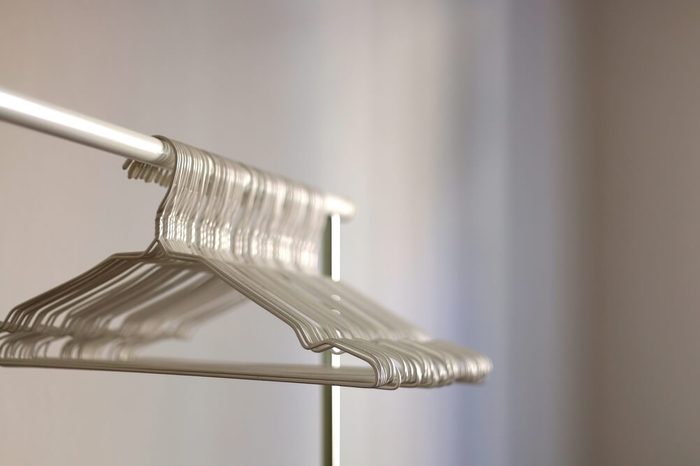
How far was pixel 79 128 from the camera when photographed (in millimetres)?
825

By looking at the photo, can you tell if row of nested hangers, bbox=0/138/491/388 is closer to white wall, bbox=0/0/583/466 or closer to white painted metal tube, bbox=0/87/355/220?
white painted metal tube, bbox=0/87/355/220

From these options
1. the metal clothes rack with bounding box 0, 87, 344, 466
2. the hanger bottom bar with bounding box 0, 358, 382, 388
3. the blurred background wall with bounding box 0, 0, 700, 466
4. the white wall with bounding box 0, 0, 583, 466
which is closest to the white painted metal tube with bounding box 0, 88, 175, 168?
the metal clothes rack with bounding box 0, 87, 344, 466

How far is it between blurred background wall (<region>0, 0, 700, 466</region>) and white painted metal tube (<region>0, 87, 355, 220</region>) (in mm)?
574

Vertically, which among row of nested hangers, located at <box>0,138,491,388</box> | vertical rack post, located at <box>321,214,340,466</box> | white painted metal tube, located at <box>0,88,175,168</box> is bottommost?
vertical rack post, located at <box>321,214,340,466</box>

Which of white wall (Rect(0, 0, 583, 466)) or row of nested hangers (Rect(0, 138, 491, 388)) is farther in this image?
white wall (Rect(0, 0, 583, 466))

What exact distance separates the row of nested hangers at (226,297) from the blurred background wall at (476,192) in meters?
0.38

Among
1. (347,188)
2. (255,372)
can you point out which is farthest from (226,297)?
(347,188)

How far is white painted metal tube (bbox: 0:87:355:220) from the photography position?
749mm

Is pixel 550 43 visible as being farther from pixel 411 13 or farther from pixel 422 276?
pixel 422 276

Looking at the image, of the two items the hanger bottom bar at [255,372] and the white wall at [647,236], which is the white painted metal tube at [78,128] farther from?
the white wall at [647,236]

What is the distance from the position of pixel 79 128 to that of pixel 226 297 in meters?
0.50

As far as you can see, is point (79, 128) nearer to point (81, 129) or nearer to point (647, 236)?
point (81, 129)

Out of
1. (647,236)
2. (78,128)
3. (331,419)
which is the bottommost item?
(331,419)

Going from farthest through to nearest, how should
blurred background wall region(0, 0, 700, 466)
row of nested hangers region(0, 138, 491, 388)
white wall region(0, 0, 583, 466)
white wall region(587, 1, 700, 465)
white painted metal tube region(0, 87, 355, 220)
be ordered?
1. white wall region(587, 1, 700, 465)
2. blurred background wall region(0, 0, 700, 466)
3. white wall region(0, 0, 583, 466)
4. row of nested hangers region(0, 138, 491, 388)
5. white painted metal tube region(0, 87, 355, 220)
